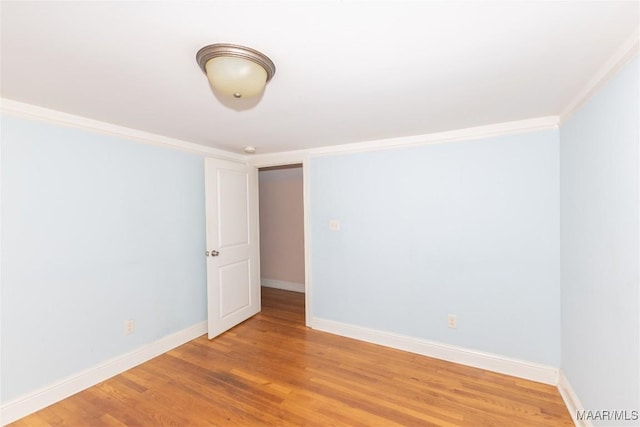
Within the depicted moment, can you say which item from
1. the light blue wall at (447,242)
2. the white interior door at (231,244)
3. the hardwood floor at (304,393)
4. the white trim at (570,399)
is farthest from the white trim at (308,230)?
the white trim at (570,399)

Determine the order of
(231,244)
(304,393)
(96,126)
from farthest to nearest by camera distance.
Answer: (231,244) → (96,126) → (304,393)

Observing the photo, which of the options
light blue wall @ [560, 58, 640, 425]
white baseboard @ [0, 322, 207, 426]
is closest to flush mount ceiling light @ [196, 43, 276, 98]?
light blue wall @ [560, 58, 640, 425]

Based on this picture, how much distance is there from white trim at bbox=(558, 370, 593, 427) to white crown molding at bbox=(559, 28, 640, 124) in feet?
6.32

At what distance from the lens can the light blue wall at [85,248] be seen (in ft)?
6.26

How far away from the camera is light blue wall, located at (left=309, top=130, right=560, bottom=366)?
2.29 metres

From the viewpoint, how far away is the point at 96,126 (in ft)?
7.52

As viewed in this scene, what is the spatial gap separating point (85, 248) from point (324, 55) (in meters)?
2.35

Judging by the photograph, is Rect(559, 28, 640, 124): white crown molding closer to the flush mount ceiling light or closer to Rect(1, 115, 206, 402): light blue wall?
the flush mount ceiling light

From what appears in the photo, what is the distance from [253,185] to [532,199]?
3.02 m

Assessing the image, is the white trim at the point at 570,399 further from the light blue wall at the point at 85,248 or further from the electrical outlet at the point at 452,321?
the light blue wall at the point at 85,248

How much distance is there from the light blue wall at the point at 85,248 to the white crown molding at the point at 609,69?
333 centimetres

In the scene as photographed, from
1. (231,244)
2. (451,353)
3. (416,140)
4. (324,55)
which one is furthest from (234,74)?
(451,353)

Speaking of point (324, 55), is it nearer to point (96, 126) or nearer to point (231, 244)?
point (96, 126)

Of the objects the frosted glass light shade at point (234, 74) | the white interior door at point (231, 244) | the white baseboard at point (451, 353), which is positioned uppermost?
the frosted glass light shade at point (234, 74)
